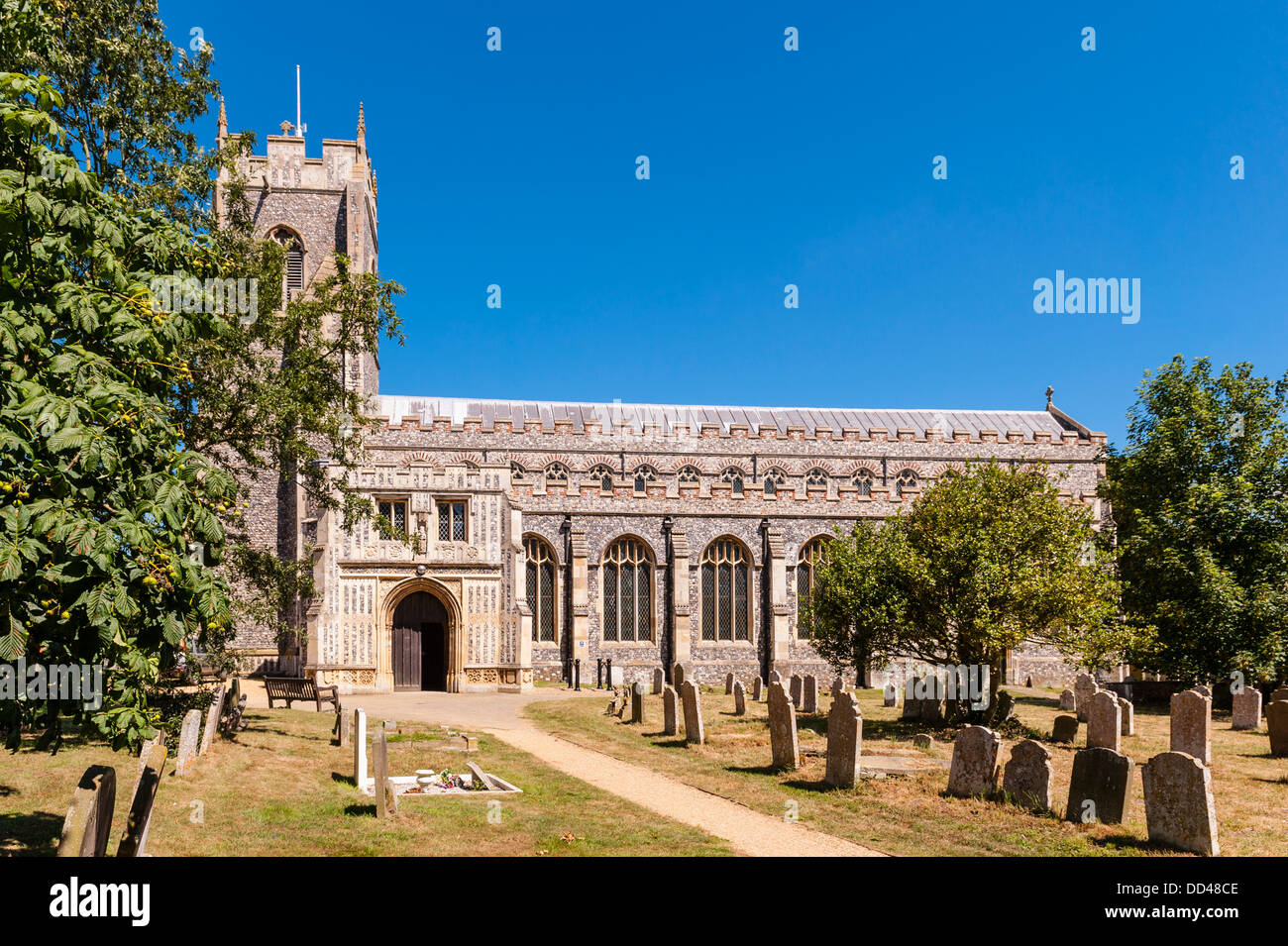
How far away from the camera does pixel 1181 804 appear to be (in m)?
8.31

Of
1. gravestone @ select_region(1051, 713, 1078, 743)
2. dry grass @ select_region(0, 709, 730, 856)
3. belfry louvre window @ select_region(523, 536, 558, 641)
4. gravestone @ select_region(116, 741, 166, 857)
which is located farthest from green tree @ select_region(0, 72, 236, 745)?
belfry louvre window @ select_region(523, 536, 558, 641)

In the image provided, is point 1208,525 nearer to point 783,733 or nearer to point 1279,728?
point 1279,728

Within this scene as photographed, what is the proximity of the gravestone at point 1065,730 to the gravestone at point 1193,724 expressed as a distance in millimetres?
1962

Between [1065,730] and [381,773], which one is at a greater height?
[381,773]

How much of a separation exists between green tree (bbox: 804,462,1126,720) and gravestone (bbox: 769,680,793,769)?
447 cm

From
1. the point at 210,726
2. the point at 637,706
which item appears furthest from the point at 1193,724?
the point at 210,726

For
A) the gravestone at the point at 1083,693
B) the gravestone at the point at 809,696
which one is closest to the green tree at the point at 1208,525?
the gravestone at the point at 1083,693

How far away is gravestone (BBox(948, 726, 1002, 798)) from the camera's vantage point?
10531 mm

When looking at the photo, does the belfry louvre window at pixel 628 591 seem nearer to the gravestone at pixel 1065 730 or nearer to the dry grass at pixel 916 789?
the dry grass at pixel 916 789

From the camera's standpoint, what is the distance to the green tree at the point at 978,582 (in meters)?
15.5

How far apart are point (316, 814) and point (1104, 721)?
11.9m
